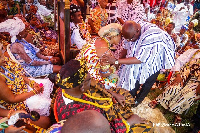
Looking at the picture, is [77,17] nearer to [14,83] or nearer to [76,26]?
[76,26]

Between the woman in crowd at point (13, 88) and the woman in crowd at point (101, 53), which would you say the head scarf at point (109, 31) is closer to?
the woman in crowd at point (101, 53)

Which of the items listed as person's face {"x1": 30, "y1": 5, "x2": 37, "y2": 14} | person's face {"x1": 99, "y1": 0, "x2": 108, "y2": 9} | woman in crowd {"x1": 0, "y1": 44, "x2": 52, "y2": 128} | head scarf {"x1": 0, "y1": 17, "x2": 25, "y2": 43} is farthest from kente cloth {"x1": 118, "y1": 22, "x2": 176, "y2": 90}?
person's face {"x1": 30, "y1": 5, "x2": 37, "y2": 14}

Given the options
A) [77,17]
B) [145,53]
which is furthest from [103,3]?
[145,53]

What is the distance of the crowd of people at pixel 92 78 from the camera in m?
1.42

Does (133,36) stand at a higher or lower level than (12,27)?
lower

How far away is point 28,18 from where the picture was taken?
15.9 feet

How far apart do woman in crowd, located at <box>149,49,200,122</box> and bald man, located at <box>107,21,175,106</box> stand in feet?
1.64

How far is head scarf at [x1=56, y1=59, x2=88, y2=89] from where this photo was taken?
133 cm

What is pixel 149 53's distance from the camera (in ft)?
8.32

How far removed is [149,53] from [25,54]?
210 centimetres

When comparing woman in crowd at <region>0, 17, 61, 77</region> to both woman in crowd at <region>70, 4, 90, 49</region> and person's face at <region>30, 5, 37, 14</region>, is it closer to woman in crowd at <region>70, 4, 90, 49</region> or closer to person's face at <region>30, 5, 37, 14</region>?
woman in crowd at <region>70, 4, 90, 49</region>

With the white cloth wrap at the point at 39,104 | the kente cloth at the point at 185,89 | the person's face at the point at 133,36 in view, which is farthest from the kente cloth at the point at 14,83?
the kente cloth at the point at 185,89

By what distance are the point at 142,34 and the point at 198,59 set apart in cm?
117

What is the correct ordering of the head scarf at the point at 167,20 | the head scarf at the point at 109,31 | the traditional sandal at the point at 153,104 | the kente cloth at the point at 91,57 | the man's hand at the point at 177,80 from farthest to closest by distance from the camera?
1. the head scarf at the point at 167,20
2. the traditional sandal at the point at 153,104
3. the man's hand at the point at 177,80
4. the head scarf at the point at 109,31
5. the kente cloth at the point at 91,57
